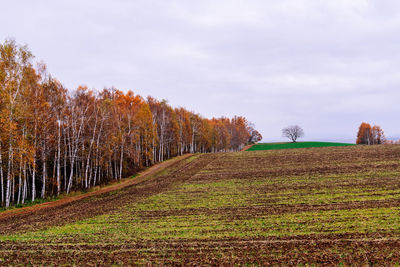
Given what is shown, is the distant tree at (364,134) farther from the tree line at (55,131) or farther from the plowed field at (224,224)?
the tree line at (55,131)

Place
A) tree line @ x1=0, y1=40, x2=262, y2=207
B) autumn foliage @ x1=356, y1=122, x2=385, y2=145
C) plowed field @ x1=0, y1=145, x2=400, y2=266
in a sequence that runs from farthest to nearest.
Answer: autumn foliage @ x1=356, y1=122, x2=385, y2=145
tree line @ x1=0, y1=40, x2=262, y2=207
plowed field @ x1=0, y1=145, x2=400, y2=266

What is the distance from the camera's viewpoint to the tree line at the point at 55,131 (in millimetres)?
23469

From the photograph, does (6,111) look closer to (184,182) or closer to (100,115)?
(100,115)

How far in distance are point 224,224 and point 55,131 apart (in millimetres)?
26813

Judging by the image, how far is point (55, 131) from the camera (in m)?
31.6

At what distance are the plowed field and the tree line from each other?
6.37 meters

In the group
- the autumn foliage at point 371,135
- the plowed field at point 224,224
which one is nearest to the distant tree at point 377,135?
the autumn foliage at point 371,135

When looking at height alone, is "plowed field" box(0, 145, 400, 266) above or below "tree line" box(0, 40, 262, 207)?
below

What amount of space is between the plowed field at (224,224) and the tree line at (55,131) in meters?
6.37

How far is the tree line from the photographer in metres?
23.5

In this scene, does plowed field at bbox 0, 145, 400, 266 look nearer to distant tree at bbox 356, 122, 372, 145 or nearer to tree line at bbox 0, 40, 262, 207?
tree line at bbox 0, 40, 262, 207

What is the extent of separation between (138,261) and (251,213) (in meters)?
9.56

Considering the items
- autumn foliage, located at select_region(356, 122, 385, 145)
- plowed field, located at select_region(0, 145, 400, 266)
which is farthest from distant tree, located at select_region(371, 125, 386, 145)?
plowed field, located at select_region(0, 145, 400, 266)

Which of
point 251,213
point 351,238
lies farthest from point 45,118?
point 351,238
